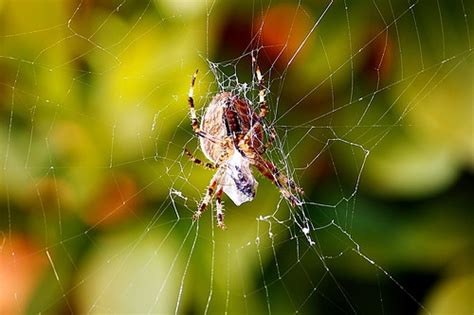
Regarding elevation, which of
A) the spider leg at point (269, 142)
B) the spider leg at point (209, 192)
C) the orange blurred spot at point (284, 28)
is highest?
the orange blurred spot at point (284, 28)

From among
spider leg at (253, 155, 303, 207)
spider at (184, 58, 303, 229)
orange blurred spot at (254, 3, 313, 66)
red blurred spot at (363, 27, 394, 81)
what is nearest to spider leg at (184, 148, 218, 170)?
spider at (184, 58, 303, 229)

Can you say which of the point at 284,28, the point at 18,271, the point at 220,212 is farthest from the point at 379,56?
the point at 18,271

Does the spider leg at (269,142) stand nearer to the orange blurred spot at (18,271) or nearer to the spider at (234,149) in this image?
the spider at (234,149)

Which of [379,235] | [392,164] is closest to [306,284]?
[379,235]

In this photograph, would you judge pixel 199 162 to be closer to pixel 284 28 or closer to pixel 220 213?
pixel 220 213

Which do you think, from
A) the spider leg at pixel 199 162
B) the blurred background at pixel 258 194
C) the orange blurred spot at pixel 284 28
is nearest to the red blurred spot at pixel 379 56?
the blurred background at pixel 258 194
